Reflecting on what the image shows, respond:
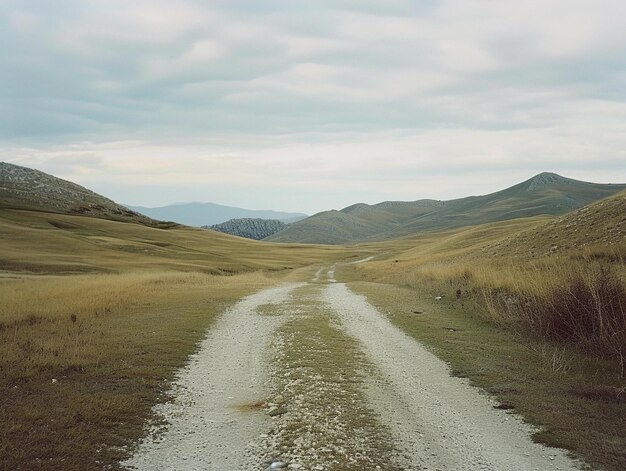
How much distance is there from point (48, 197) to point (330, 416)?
15831 cm

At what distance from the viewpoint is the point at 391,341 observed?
15.2 meters

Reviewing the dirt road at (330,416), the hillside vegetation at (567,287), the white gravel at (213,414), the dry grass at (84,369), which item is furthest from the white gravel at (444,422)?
the dry grass at (84,369)

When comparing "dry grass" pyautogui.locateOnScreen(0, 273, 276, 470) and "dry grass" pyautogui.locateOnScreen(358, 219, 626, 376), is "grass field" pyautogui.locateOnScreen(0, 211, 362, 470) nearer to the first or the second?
"dry grass" pyautogui.locateOnScreen(0, 273, 276, 470)

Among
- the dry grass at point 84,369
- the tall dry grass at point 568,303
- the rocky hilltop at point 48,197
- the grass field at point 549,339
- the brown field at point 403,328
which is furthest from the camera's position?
the rocky hilltop at point 48,197

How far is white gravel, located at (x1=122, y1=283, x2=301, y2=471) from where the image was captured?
685 centimetres

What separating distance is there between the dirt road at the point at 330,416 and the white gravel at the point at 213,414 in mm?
20

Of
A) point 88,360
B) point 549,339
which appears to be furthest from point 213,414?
point 549,339

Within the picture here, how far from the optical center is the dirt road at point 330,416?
6.84 metres

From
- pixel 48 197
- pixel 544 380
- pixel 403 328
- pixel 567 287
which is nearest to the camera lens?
pixel 544 380

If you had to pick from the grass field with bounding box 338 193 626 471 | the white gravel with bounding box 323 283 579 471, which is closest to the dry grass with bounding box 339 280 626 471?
the grass field with bounding box 338 193 626 471

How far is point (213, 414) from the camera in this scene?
8742 millimetres

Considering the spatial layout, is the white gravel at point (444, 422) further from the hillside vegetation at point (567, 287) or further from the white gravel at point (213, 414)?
the hillside vegetation at point (567, 287)

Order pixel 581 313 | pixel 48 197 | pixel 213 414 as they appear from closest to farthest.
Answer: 1. pixel 213 414
2. pixel 581 313
3. pixel 48 197

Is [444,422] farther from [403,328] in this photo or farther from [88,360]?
[403,328]
